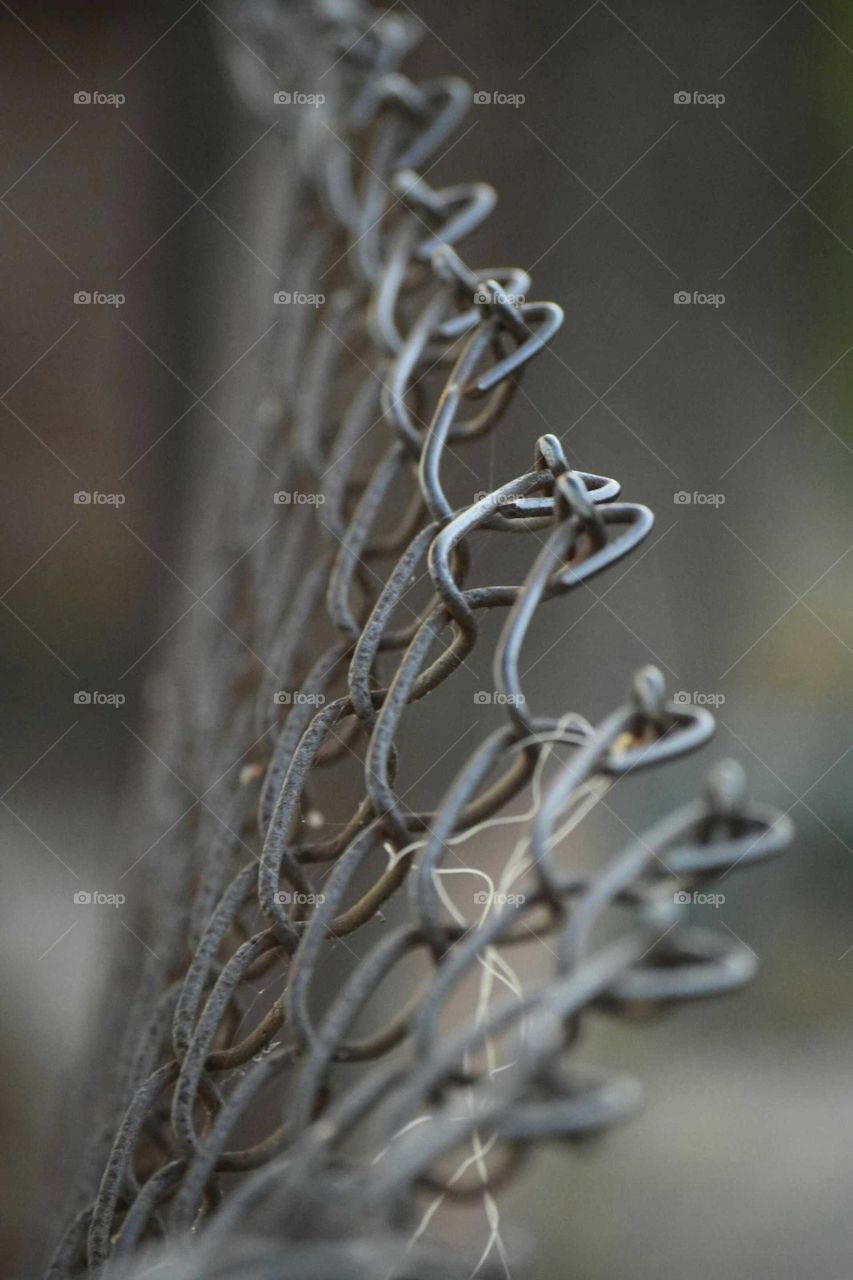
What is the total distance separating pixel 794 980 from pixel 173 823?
2.41ft

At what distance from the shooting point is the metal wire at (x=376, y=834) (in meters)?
0.11

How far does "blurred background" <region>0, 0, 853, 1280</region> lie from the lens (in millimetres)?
769

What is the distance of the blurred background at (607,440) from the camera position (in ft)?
2.52

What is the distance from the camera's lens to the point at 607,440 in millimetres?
766

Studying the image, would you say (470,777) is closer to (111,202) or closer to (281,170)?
(281,170)

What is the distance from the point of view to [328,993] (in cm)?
46

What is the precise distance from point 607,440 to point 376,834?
2.08ft

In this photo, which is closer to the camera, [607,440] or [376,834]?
[376,834]

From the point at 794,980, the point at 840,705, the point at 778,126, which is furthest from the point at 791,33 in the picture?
the point at 794,980

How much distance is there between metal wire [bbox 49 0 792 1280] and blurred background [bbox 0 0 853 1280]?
0.32 m

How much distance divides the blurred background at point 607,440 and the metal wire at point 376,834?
0.32 m

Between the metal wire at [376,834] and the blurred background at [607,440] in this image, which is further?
the blurred background at [607,440]

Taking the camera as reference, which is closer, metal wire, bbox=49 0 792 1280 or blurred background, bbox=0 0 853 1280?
metal wire, bbox=49 0 792 1280

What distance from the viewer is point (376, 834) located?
6.7 inches
